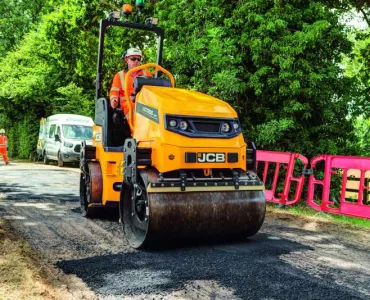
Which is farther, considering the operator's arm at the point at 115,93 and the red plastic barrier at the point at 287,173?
the red plastic barrier at the point at 287,173

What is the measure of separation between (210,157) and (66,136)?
18.1m

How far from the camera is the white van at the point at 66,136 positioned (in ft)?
71.6

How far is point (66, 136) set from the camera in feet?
74.1

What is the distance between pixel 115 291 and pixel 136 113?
2.69 m

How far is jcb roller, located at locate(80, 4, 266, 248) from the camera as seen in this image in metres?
5.29

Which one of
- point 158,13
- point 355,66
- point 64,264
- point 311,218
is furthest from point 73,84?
point 64,264

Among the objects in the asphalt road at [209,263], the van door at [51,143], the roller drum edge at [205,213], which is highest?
the van door at [51,143]

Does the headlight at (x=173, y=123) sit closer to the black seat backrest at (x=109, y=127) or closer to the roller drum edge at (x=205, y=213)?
the roller drum edge at (x=205, y=213)

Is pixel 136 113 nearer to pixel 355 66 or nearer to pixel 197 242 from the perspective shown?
Result: pixel 197 242

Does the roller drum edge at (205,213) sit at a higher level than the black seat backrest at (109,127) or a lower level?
lower

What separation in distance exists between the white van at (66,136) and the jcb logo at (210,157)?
16.6 m

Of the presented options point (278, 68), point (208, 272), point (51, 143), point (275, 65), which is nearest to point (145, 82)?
point (208, 272)

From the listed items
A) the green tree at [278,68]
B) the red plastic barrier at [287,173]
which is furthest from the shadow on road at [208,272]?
the green tree at [278,68]

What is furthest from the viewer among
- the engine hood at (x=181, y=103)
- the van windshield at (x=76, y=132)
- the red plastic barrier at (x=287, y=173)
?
the van windshield at (x=76, y=132)
